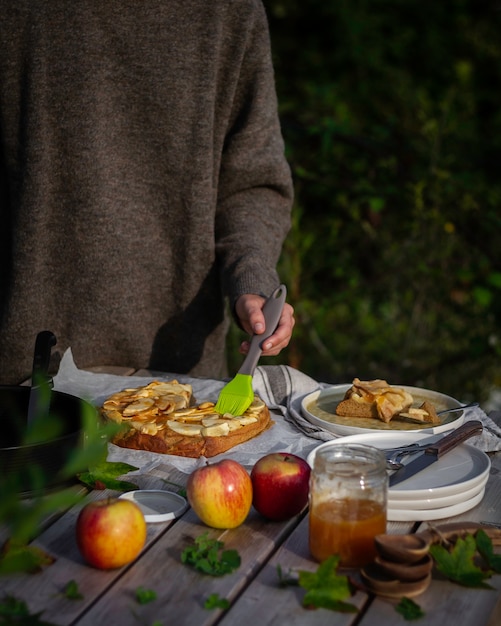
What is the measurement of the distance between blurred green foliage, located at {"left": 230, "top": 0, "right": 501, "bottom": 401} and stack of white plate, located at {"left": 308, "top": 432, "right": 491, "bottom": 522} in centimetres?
248

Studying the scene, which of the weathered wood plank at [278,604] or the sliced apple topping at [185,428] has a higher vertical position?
the sliced apple topping at [185,428]

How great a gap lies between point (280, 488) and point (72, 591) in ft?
1.32

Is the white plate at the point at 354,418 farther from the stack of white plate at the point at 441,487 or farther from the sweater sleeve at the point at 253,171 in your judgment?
the sweater sleeve at the point at 253,171

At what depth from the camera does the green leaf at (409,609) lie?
120 cm

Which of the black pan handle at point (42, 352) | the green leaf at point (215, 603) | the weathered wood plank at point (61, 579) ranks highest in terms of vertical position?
the black pan handle at point (42, 352)

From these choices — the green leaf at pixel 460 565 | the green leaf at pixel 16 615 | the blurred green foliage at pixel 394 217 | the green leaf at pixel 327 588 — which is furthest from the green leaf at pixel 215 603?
the blurred green foliage at pixel 394 217

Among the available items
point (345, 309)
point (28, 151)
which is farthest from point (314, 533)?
point (345, 309)

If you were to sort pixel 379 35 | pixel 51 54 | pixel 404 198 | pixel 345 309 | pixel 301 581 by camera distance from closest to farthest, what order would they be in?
1. pixel 301 581
2. pixel 51 54
3. pixel 404 198
4. pixel 345 309
5. pixel 379 35

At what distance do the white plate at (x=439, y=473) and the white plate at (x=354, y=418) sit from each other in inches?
1.6

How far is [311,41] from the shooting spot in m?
5.64

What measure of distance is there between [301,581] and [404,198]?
10.6 ft

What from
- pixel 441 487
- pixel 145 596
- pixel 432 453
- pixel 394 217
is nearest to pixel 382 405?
pixel 432 453

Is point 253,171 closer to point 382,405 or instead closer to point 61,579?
point 382,405

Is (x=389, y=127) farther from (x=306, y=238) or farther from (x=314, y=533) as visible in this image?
(x=314, y=533)
